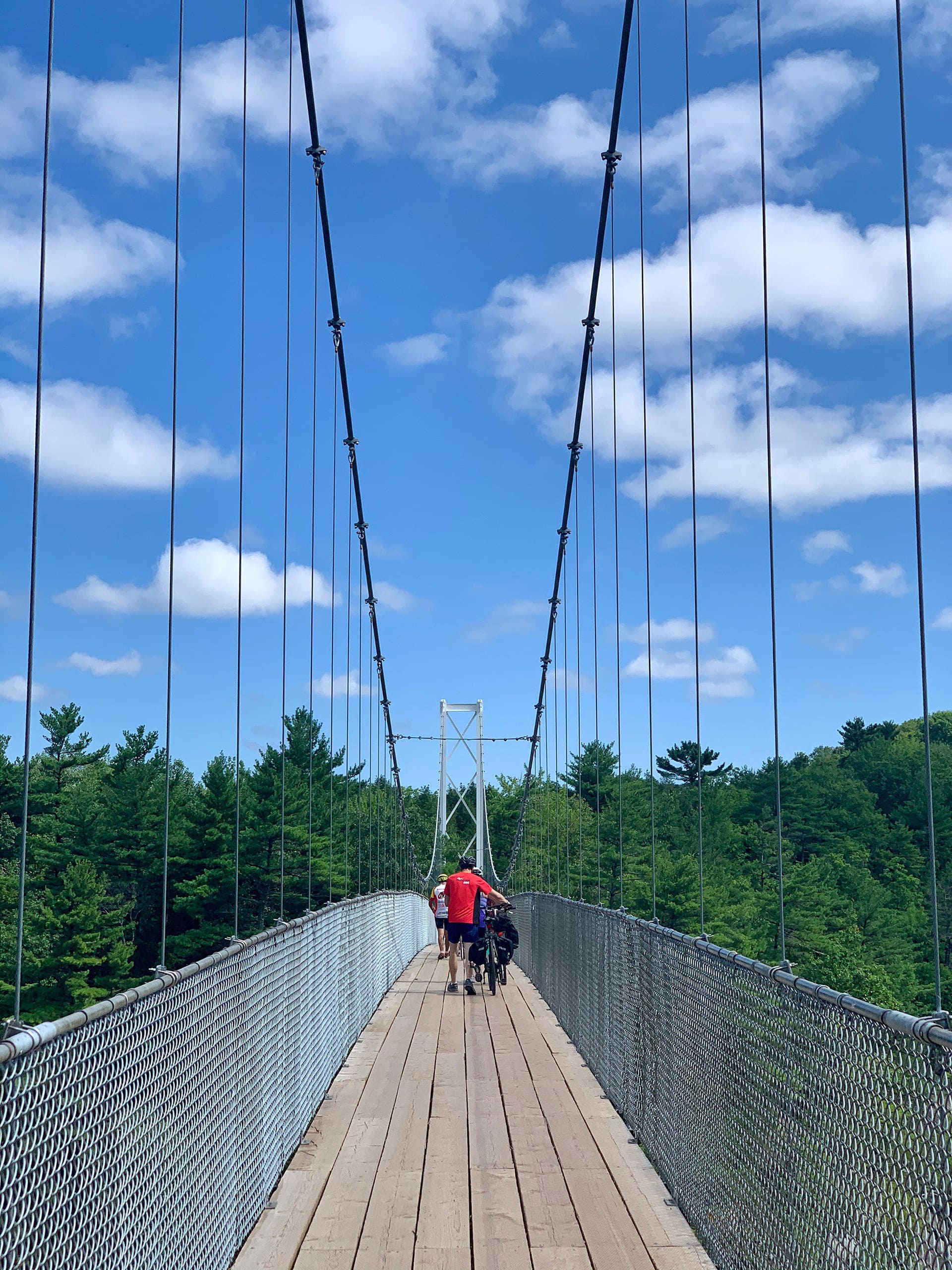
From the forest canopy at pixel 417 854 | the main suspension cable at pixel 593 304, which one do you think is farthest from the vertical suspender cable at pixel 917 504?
the forest canopy at pixel 417 854

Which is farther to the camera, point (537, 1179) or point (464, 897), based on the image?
point (464, 897)

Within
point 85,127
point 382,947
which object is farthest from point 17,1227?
point 382,947

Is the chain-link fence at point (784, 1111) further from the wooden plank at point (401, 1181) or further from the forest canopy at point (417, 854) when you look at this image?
the forest canopy at point (417, 854)

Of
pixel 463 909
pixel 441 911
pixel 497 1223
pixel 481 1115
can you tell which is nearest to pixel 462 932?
pixel 463 909

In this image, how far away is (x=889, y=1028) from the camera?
2.07 meters

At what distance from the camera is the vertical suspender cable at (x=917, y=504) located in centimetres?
269

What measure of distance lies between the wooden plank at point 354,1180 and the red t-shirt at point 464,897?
10.8ft

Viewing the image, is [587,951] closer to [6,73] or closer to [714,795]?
[6,73]

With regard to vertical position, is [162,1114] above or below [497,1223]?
above

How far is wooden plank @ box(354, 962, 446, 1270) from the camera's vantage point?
3354 mm

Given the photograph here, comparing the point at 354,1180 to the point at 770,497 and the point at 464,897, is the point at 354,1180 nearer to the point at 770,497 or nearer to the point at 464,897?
the point at 770,497

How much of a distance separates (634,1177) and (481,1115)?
110cm

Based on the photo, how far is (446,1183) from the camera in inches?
160

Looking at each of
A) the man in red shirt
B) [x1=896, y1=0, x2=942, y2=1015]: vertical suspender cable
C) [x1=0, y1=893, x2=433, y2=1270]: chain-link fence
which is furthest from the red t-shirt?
[x1=896, y1=0, x2=942, y2=1015]: vertical suspender cable
